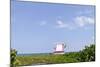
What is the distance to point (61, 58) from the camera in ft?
6.73

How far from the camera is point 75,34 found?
2107 mm

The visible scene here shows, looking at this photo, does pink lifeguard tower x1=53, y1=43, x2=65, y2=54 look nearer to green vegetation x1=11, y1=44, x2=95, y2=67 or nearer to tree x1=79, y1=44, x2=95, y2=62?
green vegetation x1=11, y1=44, x2=95, y2=67

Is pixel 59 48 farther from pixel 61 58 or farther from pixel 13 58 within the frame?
pixel 13 58

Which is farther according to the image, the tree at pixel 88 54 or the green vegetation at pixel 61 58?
the tree at pixel 88 54

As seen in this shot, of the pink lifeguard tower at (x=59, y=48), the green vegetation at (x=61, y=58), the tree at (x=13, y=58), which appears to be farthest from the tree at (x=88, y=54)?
the tree at (x=13, y=58)

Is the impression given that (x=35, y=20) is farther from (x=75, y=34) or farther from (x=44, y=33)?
(x=75, y=34)

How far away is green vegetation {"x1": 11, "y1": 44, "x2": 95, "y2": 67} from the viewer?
1922 millimetres

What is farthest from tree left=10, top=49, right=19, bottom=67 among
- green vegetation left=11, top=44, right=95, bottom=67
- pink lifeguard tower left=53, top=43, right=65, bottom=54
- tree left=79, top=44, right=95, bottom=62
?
tree left=79, top=44, right=95, bottom=62

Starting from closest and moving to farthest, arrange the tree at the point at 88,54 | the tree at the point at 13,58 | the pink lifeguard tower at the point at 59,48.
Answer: the tree at the point at 13,58 < the pink lifeguard tower at the point at 59,48 < the tree at the point at 88,54

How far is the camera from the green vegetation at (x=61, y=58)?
1.92 metres

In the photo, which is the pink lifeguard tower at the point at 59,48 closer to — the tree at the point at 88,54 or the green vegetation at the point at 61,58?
the green vegetation at the point at 61,58

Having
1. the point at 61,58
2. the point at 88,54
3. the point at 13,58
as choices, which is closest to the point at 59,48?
the point at 61,58

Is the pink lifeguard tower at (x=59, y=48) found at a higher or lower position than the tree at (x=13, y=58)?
higher
